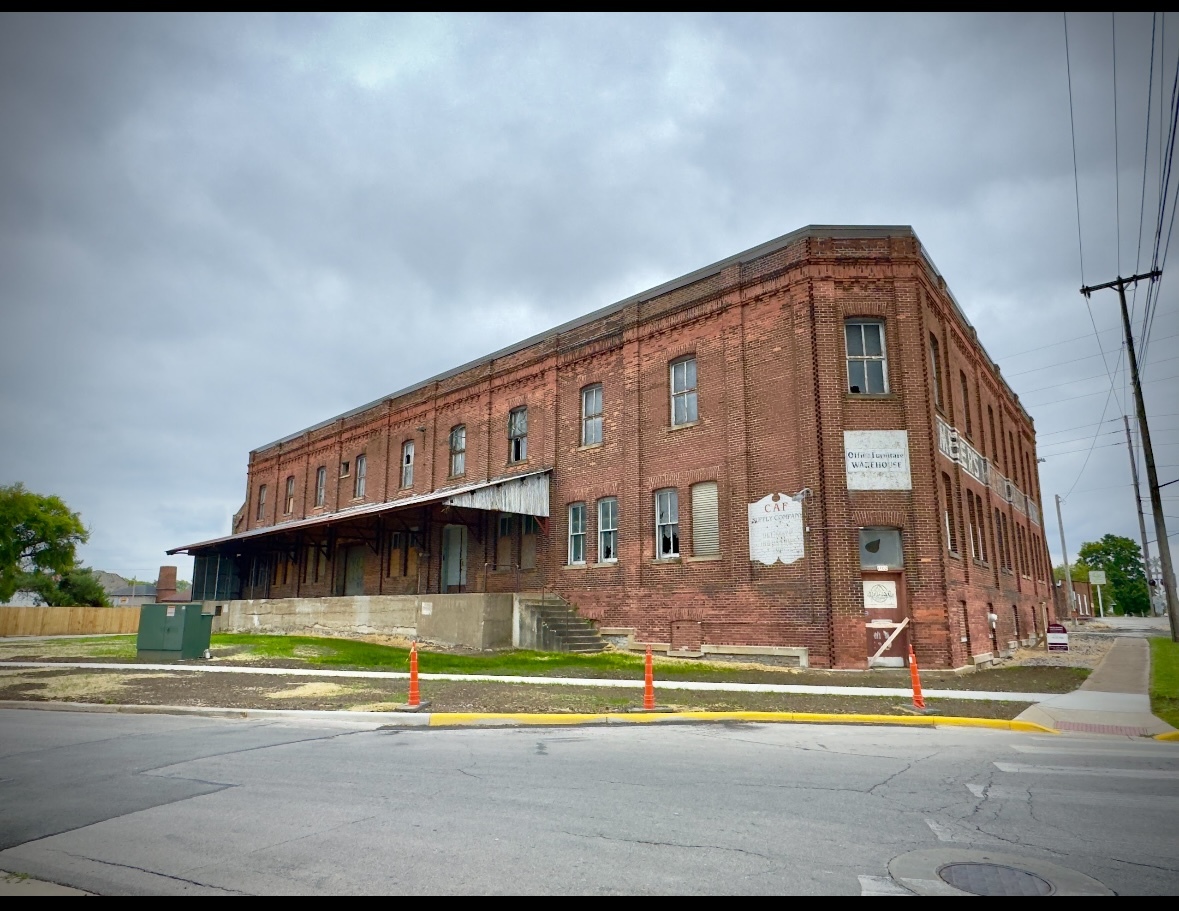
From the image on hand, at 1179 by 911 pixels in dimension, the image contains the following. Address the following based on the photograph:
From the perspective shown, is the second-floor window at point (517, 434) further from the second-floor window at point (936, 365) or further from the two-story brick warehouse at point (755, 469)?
the second-floor window at point (936, 365)

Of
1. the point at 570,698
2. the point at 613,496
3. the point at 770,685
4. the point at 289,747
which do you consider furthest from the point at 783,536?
the point at 289,747

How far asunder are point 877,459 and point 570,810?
47.8 ft

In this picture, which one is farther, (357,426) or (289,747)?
(357,426)

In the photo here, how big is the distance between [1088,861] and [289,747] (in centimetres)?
826

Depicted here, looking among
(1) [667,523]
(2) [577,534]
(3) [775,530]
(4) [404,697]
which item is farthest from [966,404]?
(4) [404,697]

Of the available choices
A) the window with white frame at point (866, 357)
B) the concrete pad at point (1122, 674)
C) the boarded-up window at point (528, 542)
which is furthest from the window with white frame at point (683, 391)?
the concrete pad at point (1122, 674)

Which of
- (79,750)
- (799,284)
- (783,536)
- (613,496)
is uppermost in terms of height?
(799,284)

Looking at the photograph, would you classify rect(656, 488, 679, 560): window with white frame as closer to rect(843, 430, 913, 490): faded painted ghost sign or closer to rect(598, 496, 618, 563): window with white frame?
rect(598, 496, 618, 563): window with white frame

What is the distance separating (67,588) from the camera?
59500 mm

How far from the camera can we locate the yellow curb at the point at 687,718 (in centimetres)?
1164

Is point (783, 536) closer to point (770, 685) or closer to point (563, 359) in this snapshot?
point (770, 685)

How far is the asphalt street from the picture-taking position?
15.8ft
